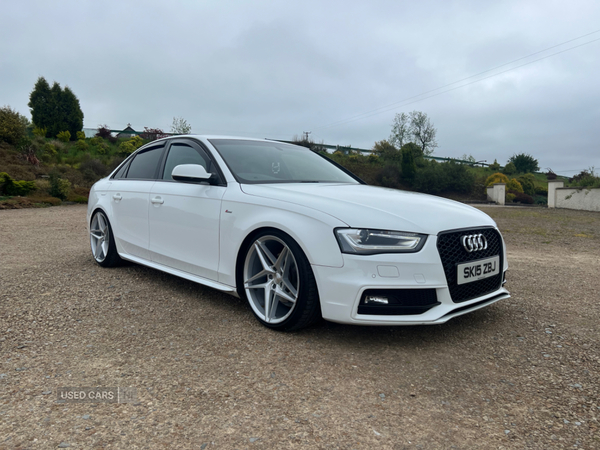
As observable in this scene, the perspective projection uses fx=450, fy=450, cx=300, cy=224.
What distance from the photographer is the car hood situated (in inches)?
116

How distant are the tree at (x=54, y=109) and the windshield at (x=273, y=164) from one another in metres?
37.8

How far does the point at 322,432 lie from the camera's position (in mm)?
2092

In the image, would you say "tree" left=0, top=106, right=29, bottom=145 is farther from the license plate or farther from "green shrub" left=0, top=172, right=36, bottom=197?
the license plate

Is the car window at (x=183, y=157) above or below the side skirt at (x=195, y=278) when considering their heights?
above

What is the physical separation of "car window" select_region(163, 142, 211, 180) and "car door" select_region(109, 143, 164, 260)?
0.60 feet

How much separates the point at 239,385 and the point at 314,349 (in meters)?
0.68

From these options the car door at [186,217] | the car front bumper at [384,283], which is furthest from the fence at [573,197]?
the car door at [186,217]

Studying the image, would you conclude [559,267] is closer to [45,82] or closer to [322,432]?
[322,432]

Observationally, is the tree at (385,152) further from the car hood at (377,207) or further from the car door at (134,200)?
the car hood at (377,207)

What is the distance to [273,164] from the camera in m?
4.20

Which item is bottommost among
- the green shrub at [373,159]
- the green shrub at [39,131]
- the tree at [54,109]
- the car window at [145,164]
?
the car window at [145,164]

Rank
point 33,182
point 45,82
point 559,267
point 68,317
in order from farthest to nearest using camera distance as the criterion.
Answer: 1. point 45,82
2. point 33,182
3. point 559,267
4. point 68,317

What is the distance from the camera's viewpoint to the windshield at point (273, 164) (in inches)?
155

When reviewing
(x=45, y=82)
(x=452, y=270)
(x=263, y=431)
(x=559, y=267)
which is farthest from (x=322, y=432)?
(x=45, y=82)
